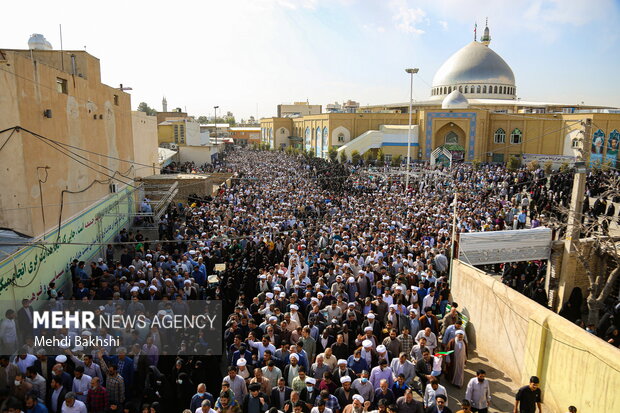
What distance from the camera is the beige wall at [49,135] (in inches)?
342

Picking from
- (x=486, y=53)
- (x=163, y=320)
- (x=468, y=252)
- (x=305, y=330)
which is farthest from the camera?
(x=486, y=53)

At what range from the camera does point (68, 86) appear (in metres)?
11.7

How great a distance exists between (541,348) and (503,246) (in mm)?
3694

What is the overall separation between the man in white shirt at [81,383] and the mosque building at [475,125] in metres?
26.7

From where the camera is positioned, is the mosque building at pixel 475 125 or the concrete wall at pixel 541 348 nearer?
the concrete wall at pixel 541 348

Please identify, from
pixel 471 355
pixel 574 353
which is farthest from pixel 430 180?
pixel 574 353

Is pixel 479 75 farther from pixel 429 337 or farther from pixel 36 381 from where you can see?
pixel 36 381

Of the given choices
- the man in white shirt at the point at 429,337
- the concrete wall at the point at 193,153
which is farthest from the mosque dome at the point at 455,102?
the man in white shirt at the point at 429,337

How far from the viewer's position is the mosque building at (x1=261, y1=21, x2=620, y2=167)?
3553cm

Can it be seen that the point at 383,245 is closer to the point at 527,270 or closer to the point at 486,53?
the point at 527,270

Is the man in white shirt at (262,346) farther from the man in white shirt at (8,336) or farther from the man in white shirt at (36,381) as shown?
the man in white shirt at (8,336)

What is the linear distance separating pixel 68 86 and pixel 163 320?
7587 mm

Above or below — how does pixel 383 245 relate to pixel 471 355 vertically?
above

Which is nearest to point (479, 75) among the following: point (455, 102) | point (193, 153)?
point (455, 102)
